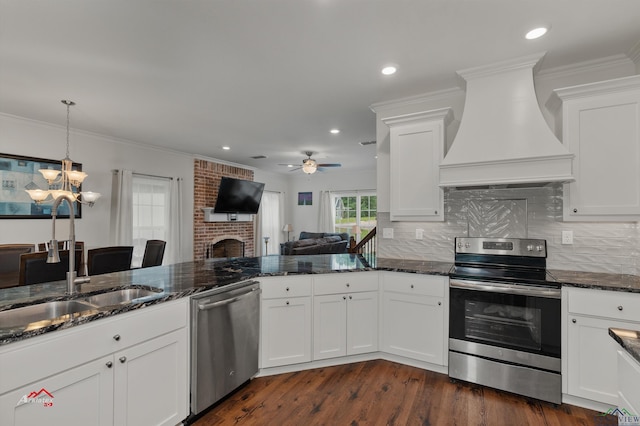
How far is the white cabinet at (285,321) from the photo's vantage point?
2650 millimetres

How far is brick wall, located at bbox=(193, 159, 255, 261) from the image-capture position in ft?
20.9

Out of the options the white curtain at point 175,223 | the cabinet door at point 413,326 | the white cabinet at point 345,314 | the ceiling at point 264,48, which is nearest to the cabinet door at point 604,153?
the ceiling at point 264,48

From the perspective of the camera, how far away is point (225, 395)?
2.31 meters

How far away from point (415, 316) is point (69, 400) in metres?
2.43

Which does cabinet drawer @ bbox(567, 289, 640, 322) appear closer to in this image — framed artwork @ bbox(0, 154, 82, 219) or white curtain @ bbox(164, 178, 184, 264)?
white curtain @ bbox(164, 178, 184, 264)

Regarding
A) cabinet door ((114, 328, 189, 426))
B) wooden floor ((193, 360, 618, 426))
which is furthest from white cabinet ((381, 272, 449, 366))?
cabinet door ((114, 328, 189, 426))

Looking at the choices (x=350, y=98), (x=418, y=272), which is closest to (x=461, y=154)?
(x=418, y=272)

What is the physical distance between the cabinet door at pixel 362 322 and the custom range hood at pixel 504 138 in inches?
50.3

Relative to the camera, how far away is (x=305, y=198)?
9.26 metres

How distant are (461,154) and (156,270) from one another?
2840 mm

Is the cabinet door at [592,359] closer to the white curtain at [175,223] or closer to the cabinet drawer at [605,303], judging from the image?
the cabinet drawer at [605,303]

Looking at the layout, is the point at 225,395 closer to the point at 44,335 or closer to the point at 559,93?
the point at 44,335

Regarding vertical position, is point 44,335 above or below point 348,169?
below

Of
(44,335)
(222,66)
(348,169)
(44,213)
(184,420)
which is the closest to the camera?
A: (44,335)
